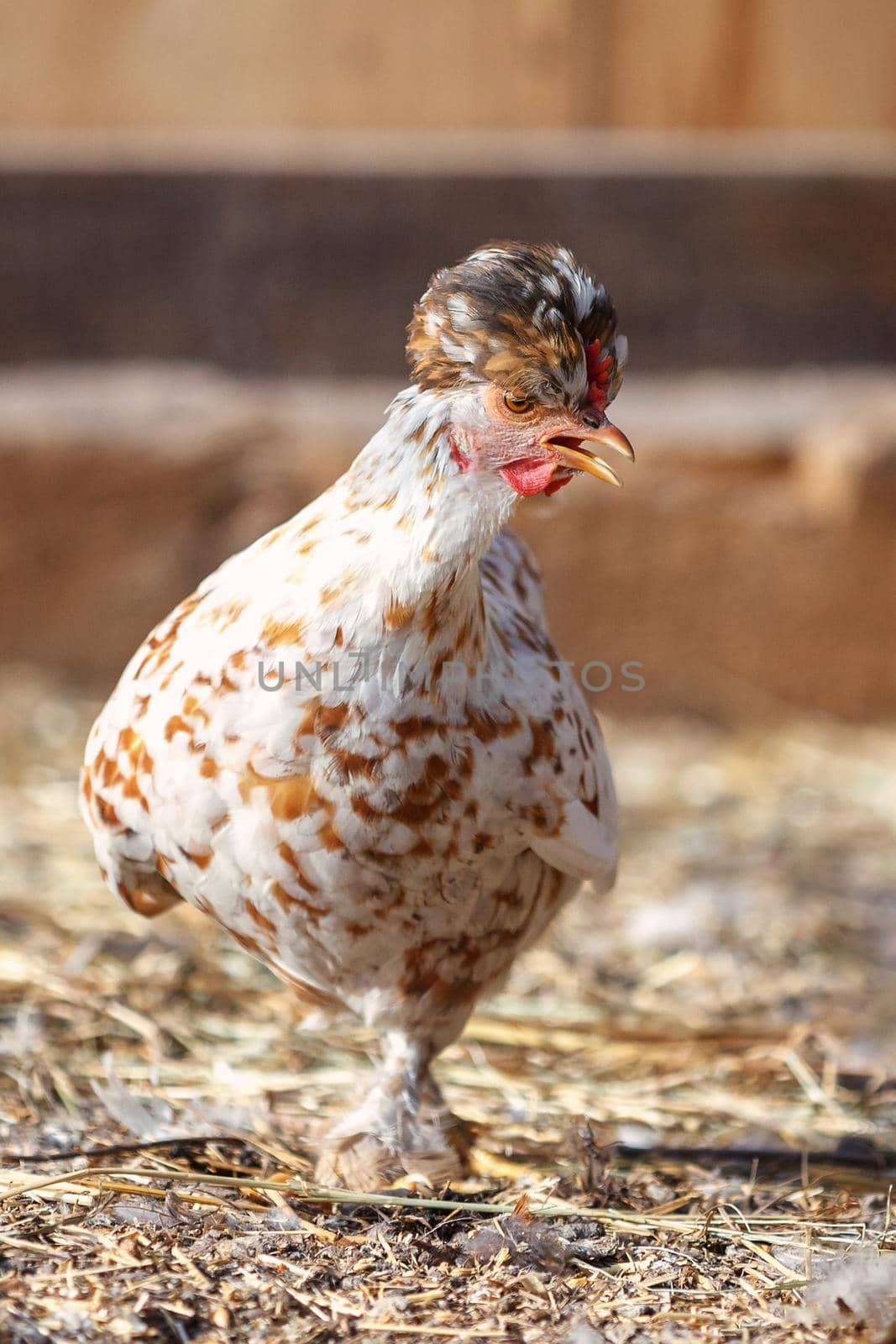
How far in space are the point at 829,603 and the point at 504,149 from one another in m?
1.47

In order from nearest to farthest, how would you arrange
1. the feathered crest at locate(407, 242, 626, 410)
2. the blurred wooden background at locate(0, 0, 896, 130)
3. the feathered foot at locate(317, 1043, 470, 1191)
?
the feathered crest at locate(407, 242, 626, 410) → the feathered foot at locate(317, 1043, 470, 1191) → the blurred wooden background at locate(0, 0, 896, 130)

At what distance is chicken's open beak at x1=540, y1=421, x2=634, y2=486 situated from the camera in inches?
63.5

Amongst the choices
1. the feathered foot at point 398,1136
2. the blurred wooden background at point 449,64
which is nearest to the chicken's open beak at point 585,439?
the feathered foot at point 398,1136

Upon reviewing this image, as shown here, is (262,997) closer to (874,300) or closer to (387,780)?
(387,780)

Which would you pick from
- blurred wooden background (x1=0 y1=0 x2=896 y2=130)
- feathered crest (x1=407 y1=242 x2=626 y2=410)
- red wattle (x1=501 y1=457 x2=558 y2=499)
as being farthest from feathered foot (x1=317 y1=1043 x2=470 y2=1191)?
blurred wooden background (x1=0 y1=0 x2=896 y2=130)

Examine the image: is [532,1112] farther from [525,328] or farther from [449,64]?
[449,64]

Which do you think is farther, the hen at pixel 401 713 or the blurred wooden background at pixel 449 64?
the blurred wooden background at pixel 449 64

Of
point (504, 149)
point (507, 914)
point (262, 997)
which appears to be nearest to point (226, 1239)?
point (507, 914)

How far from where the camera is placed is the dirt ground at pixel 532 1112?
1.66m

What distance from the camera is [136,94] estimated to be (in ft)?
13.2

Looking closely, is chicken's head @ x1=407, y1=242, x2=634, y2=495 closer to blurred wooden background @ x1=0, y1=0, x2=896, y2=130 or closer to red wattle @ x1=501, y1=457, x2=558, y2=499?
red wattle @ x1=501, y1=457, x2=558, y2=499

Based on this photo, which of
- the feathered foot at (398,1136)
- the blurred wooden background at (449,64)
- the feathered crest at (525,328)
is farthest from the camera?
the blurred wooden background at (449,64)

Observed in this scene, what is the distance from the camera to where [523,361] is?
1.58 metres

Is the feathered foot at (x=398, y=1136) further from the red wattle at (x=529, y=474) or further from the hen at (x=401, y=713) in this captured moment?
the red wattle at (x=529, y=474)
